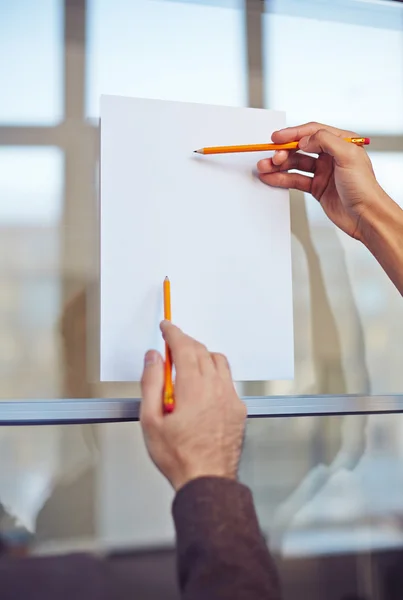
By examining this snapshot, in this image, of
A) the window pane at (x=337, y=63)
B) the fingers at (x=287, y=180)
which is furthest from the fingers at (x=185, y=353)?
the window pane at (x=337, y=63)

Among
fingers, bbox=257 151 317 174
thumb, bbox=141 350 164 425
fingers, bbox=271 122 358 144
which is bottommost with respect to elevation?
thumb, bbox=141 350 164 425

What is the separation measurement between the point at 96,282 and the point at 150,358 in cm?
15

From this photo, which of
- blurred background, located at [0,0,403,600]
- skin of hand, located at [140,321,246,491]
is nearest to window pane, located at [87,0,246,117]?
blurred background, located at [0,0,403,600]

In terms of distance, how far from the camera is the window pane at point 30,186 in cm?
67

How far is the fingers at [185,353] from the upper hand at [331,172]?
0.22 metres

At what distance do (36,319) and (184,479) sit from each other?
0.26 m

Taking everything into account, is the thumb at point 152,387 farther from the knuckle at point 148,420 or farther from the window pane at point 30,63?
the window pane at point 30,63

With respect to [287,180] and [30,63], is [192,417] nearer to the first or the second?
[287,180]

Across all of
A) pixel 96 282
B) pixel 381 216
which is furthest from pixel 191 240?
pixel 381 216

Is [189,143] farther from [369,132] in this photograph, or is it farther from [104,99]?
[369,132]

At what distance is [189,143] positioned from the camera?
2.18 feet

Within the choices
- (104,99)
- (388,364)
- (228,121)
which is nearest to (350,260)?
(388,364)

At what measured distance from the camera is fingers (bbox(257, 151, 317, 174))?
687mm

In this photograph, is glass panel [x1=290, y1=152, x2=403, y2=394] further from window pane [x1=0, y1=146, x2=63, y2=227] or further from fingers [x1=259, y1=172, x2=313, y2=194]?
window pane [x1=0, y1=146, x2=63, y2=227]
